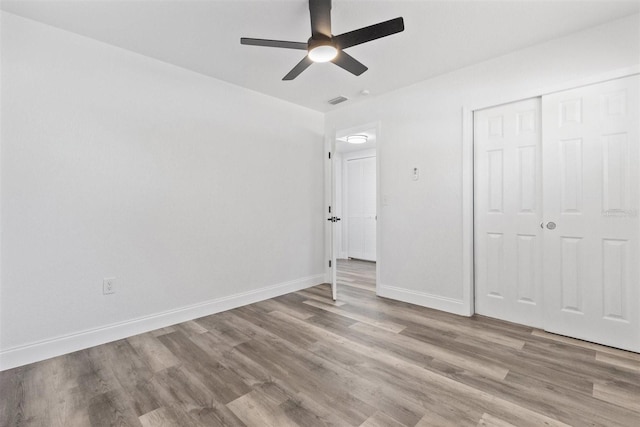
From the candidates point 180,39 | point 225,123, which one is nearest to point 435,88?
point 225,123

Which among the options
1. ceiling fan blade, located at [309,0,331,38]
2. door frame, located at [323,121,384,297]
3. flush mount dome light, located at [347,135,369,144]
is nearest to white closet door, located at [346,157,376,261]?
flush mount dome light, located at [347,135,369,144]

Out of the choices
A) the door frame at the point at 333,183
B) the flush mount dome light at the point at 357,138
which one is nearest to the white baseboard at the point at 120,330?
the door frame at the point at 333,183

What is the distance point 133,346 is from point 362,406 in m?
1.96

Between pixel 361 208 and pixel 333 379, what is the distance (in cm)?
523

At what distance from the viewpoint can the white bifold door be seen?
7.63ft

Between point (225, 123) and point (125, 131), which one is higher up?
point (225, 123)

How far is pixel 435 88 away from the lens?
131 inches

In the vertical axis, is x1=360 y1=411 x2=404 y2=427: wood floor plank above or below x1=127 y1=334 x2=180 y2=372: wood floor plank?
above

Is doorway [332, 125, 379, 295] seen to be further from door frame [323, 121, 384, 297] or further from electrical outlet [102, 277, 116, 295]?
electrical outlet [102, 277, 116, 295]

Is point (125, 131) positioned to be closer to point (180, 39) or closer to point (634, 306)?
point (180, 39)

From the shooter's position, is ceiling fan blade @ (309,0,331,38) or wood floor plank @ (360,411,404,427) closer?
wood floor plank @ (360,411,404,427)

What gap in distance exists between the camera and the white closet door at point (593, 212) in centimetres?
230

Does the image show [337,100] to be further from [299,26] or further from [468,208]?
[468,208]

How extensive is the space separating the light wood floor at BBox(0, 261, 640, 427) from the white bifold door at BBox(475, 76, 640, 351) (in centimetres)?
26
